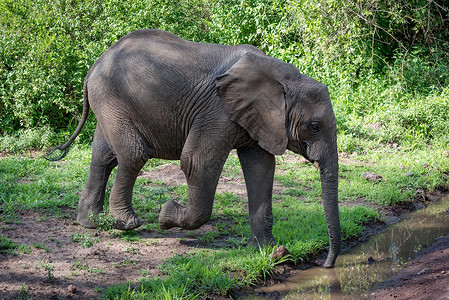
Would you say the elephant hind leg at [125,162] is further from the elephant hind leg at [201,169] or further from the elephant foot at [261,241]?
the elephant foot at [261,241]

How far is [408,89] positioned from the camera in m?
12.2

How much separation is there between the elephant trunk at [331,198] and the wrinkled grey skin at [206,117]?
10 mm

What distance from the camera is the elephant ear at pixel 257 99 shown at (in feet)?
17.7

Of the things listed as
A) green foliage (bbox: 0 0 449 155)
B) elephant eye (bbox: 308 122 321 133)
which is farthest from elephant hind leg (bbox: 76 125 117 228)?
green foliage (bbox: 0 0 449 155)

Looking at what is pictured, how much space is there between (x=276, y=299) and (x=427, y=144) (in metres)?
7.16

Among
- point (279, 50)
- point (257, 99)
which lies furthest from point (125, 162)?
point (279, 50)

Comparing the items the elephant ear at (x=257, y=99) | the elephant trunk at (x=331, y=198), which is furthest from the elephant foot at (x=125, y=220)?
the elephant trunk at (x=331, y=198)

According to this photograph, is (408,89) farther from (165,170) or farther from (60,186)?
(60,186)

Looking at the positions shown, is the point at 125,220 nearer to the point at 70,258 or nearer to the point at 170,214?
the point at 170,214

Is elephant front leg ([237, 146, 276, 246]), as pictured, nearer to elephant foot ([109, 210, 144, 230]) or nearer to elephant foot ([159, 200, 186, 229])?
elephant foot ([159, 200, 186, 229])

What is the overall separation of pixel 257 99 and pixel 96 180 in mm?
2306

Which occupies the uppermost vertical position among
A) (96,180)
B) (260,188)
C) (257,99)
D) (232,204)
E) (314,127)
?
(257,99)

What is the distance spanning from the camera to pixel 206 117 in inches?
216

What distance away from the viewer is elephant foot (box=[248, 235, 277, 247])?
5754 millimetres
